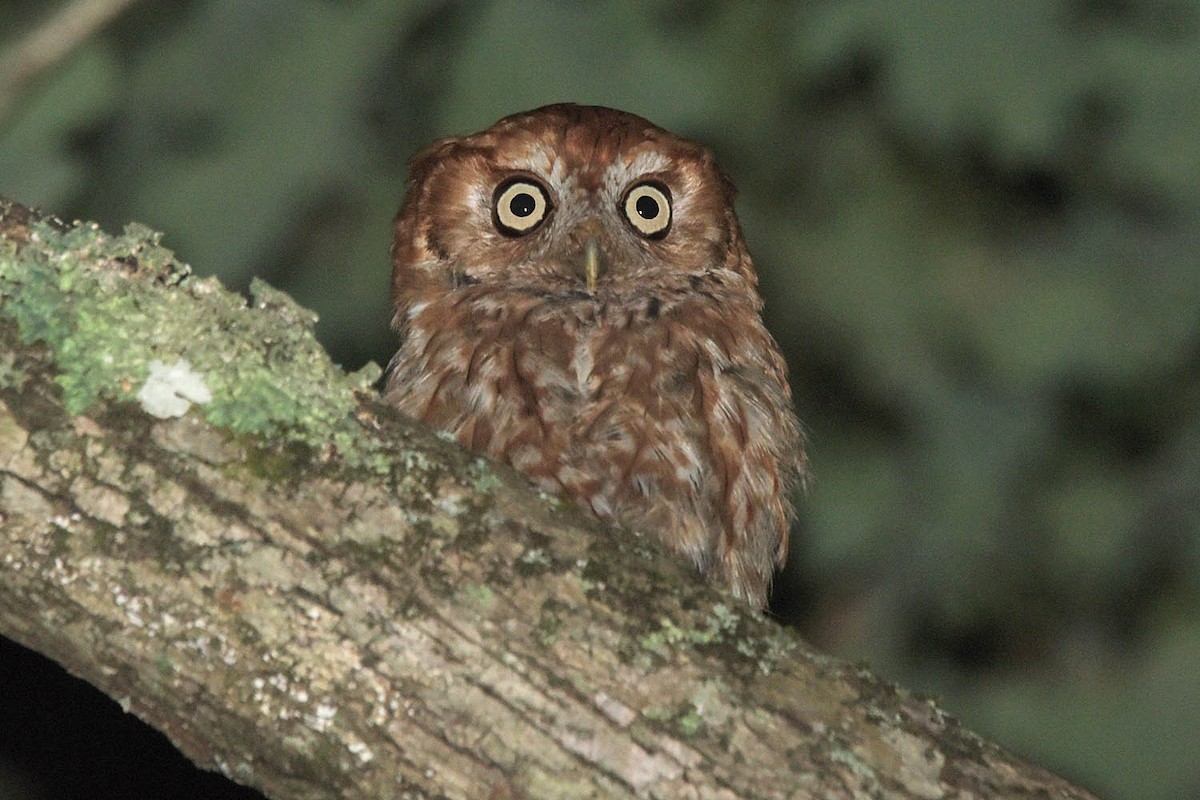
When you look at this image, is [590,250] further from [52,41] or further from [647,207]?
A: [52,41]

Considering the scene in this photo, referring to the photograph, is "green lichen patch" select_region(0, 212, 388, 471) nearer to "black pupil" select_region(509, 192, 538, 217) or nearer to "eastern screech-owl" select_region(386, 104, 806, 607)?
"eastern screech-owl" select_region(386, 104, 806, 607)

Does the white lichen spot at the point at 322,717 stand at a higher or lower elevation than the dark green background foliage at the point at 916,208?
lower

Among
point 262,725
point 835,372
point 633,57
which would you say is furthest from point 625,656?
point 835,372

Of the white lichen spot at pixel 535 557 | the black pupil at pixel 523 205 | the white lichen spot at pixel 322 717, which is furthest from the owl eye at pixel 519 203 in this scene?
the white lichen spot at pixel 322 717

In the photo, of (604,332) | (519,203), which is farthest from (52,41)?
(604,332)

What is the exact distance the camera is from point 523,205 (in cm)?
320

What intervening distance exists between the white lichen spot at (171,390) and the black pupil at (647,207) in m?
1.70

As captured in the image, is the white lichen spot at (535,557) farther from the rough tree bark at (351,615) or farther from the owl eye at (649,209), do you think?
the owl eye at (649,209)

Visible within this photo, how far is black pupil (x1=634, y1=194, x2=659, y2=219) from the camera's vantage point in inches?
128

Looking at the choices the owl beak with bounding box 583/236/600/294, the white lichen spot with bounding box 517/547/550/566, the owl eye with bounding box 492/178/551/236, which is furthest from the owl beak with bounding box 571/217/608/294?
the white lichen spot with bounding box 517/547/550/566

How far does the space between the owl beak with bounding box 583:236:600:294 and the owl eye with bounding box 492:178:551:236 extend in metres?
0.19

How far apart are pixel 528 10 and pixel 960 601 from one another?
5.28 feet

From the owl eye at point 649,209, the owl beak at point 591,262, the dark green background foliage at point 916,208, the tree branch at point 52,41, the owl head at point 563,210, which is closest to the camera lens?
the dark green background foliage at point 916,208

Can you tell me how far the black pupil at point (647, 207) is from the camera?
3.25 m
